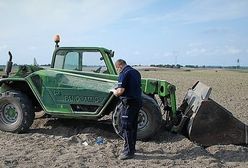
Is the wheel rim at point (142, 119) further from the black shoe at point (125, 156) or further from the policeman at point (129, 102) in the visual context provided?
the black shoe at point (125, 156)

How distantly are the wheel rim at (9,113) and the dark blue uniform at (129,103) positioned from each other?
3.20 m

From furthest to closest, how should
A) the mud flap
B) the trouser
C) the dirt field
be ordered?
the mud flap
the trouser
the dirt field

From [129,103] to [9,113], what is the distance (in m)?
3.45

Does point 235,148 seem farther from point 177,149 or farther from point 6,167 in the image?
point 6,167

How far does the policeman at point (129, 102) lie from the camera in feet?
24.6

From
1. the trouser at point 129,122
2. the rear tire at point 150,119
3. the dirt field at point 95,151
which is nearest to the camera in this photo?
the dirt field at point 95,151

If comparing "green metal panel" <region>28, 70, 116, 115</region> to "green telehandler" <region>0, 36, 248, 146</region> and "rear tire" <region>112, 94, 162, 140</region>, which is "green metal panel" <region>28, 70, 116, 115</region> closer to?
"green telehandler" <region>0, 36, 248, 146</region>

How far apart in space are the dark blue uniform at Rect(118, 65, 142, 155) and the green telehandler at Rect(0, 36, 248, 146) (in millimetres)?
962

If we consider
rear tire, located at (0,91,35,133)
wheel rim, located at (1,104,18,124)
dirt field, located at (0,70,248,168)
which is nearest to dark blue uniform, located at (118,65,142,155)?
dirt field, located at (0,70,248,168)

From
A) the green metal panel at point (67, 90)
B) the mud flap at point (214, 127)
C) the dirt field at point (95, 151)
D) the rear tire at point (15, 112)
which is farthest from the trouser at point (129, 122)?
the rear tire at point (15, 112)

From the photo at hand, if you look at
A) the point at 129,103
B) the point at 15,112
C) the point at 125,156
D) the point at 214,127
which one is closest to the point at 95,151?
the point at 125,156

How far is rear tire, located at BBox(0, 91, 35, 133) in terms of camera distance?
9.35m

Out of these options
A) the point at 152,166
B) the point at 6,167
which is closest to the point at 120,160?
the point at 152,166

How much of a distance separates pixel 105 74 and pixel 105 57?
0.47 metres
